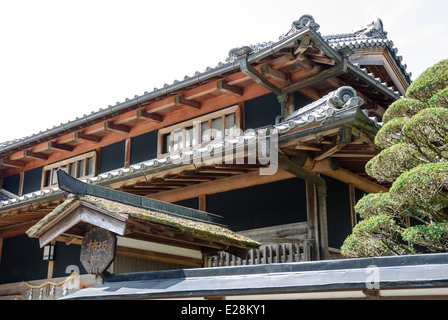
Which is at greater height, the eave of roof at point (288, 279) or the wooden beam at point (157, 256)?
the wooden beam at point (157, 256)

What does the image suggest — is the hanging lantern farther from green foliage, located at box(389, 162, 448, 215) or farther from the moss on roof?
green foliage, located at box(389, 162, 448, 215)

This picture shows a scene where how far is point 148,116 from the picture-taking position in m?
11.2

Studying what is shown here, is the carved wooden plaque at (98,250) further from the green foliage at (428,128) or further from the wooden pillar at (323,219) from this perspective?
the green foliage at (428,128)

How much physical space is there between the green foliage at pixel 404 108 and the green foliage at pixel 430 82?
0.16m

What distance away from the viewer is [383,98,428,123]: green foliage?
6.23 m

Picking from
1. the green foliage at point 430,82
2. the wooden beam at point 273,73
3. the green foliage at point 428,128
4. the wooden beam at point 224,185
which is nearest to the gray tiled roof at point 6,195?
the wooden beam at point 224,185

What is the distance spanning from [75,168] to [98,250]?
735cm

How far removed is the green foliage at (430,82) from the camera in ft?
20.3

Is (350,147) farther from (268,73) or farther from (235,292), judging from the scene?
(235,292)

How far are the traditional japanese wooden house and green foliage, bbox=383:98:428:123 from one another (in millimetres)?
469

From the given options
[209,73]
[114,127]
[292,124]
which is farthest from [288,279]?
[114,127]

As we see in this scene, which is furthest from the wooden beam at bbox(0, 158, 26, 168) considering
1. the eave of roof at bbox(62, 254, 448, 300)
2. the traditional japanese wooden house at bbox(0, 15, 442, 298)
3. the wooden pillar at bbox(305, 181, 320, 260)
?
the eave of roof at bbox(62, 254, 448, 300)

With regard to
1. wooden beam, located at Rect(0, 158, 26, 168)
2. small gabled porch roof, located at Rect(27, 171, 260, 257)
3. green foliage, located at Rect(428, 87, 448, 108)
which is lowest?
small gabled porch roof, located at Rect(27, 171, 260, 257)

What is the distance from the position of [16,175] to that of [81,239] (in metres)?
9.41
